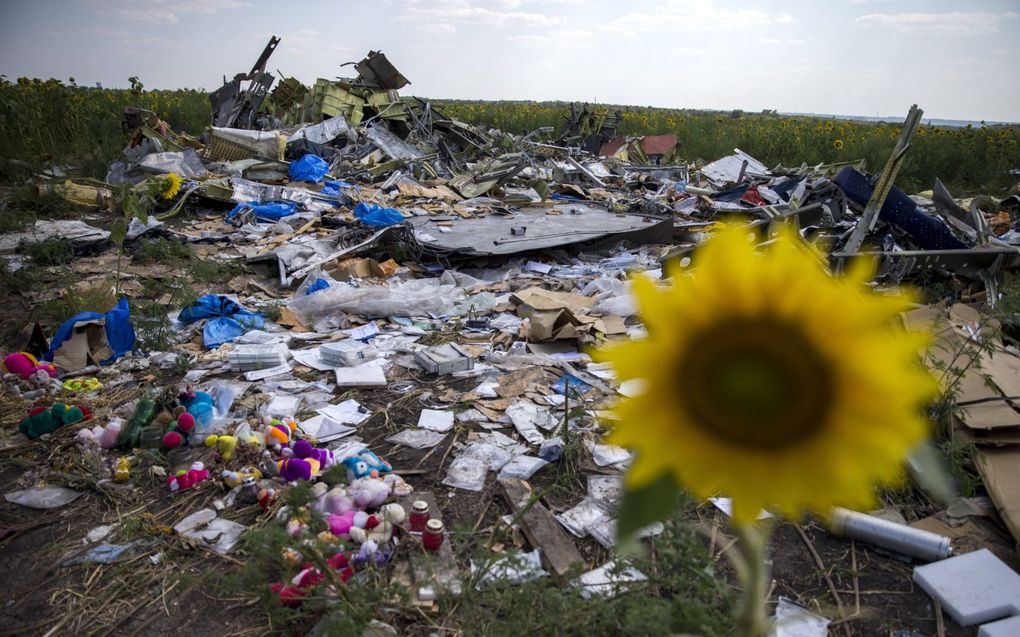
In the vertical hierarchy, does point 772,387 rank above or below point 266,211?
above

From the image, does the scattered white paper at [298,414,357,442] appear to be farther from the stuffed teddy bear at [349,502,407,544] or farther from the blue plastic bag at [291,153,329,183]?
the blue plastic bag at [291,153,329,183]

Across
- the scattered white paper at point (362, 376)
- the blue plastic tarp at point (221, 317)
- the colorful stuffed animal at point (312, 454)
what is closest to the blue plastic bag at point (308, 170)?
the blue plastic tarp at point (221, 317)

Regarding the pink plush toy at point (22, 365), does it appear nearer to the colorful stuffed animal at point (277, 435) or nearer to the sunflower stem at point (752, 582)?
the colorful stuffed animal at point (277, 435)

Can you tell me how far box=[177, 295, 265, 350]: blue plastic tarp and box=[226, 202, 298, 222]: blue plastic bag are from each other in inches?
→ 144

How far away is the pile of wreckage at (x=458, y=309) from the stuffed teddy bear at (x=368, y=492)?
11 mm

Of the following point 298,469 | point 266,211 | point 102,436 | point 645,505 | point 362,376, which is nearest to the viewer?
point 645,505

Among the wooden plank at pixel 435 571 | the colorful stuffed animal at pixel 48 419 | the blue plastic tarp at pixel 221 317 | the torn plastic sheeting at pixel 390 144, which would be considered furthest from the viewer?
the torn plastic sheeting at pixel 390 144

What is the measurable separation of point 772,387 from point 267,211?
8.98 metres

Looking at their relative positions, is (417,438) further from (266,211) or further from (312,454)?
(266,211)

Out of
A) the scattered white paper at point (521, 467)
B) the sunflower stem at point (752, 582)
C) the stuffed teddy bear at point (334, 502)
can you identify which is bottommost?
the scattered white paper at point (521, 467)

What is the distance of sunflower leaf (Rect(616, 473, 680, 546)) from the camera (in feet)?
1.61

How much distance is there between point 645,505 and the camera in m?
0.53

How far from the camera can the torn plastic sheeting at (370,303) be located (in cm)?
522

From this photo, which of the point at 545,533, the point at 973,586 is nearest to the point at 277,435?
the point at 545,533
